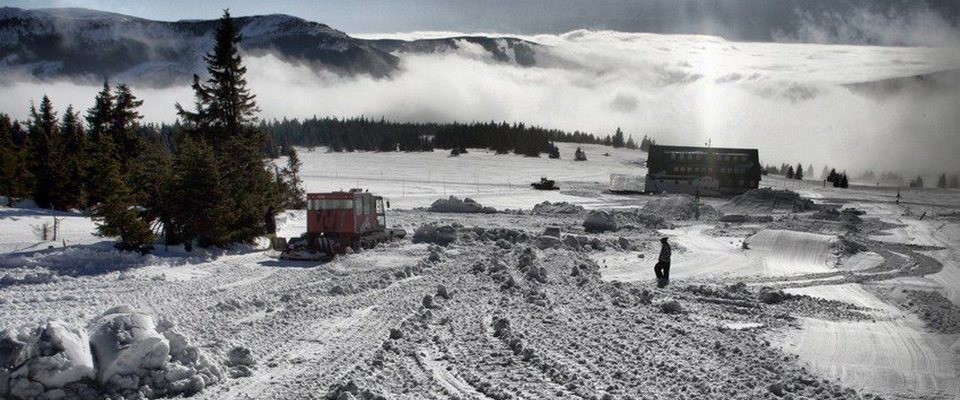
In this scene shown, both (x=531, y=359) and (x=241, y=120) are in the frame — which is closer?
(x=531, y=359)

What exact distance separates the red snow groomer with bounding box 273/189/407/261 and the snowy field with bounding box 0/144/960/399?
4.08 feet

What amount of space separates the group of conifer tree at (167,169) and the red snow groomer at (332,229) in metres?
2.00

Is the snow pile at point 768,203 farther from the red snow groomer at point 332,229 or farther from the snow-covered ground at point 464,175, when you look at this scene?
the red snow groomer at point 332,229

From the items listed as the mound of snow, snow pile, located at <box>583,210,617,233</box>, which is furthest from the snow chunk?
snow pile, located at <box>583,210,617,233</box>

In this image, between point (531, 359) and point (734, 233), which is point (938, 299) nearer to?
point (531, 359)

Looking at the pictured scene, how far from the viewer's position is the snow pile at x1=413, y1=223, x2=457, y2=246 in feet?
97.4

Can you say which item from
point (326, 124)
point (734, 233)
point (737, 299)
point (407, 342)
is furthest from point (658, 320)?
point (326, 124)

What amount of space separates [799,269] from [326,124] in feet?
569

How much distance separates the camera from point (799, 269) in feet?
81.9

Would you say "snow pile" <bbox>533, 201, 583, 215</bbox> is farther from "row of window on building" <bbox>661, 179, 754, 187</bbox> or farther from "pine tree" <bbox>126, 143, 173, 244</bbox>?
"row of window on building" <bbox>661, 179, 754, 187</bbox>

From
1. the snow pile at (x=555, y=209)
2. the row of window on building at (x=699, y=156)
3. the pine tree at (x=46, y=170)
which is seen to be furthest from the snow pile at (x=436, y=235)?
the row of window on building at (x=699, y=156)

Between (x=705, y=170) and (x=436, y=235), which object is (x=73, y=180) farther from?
(x=705, y=170)

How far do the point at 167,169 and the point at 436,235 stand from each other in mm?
11296

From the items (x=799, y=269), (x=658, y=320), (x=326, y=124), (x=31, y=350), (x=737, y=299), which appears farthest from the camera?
→ (x=326, y=124)
